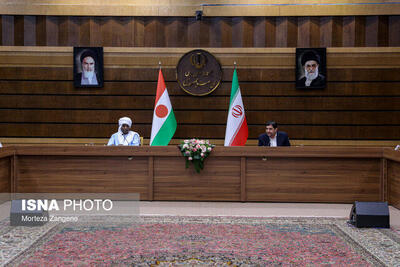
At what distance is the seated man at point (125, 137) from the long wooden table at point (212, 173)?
28.0 inches

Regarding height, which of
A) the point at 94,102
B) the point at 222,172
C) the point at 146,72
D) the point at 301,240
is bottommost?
the point at 301,240

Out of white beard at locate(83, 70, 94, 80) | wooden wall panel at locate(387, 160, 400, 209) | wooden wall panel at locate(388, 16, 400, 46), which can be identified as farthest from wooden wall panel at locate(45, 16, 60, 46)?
wooden wall panel at locate(388, 16, 400, 46)

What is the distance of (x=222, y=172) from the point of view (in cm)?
578

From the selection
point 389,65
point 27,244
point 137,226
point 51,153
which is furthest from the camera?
point 389,65

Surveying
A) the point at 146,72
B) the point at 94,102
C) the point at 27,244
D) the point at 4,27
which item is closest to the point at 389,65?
the point at 146,72

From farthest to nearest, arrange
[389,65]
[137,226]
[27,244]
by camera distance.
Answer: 1. [389,65]
2. [137,226]
3. [27,244]

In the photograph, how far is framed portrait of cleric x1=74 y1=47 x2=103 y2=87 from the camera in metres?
7.72

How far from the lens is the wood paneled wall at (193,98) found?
7723 mm

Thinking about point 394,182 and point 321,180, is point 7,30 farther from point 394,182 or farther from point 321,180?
point 394,182

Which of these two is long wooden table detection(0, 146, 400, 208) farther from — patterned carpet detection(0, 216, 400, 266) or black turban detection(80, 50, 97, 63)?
black turban detection(80, 50, 97, 63)

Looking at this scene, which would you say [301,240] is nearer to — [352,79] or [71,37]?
[352,79]

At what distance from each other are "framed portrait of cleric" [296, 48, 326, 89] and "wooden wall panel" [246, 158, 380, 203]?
2369 mm

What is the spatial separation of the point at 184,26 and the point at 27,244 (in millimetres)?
5372

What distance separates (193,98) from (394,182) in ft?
12.8
